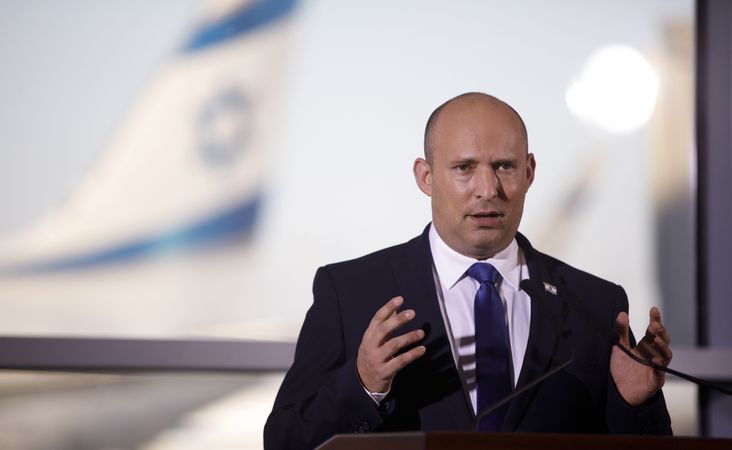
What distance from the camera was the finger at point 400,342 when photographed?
183 cm

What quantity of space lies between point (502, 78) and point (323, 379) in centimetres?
160

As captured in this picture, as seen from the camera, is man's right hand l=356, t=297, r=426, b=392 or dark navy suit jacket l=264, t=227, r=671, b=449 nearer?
man's right hand l=356, t=297, r=426, b=392

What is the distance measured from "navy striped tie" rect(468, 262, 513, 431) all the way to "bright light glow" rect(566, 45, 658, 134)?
135 cm

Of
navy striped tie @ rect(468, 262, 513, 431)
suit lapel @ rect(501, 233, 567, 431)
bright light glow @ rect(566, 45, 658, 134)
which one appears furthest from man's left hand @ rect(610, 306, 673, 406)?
bright light glow @ rect(566, 45, 658, 134)

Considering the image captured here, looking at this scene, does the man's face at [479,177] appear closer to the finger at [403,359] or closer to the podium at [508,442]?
the finger at [403,359]

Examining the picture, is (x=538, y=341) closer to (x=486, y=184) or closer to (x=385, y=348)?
(x=486, y=184)

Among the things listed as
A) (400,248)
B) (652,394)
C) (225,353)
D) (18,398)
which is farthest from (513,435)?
(18,398)

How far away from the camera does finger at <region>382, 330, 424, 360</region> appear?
1.83 metres

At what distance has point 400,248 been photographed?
2.50 meters

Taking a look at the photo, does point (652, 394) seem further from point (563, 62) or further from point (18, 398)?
point (18, 398)

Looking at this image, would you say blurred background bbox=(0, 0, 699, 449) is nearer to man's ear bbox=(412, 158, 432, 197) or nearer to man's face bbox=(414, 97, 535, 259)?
man's ear bbox=(412, 158, 432, 197)

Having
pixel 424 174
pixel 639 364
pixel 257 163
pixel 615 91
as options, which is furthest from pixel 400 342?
pixel 615 91

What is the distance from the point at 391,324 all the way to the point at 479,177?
0.60 meters

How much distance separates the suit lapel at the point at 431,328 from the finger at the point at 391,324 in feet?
1.23
